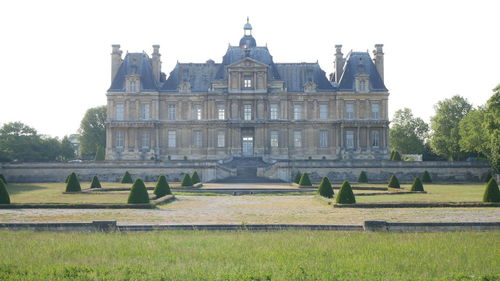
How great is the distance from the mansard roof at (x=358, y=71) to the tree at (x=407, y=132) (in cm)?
2050

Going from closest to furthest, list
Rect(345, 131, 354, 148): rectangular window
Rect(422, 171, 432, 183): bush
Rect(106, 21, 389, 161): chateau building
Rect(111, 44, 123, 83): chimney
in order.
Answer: Rect(422, 171, 432, 183): bush → Rect(106, 21, 389, 161): chateau building → Rect(345, 131, 354, 148): rectangular window → Rect(111, 44, 123, 83): chimney

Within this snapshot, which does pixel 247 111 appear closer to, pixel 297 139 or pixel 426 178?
pixel 297 139

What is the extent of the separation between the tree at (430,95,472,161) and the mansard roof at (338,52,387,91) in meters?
14.5

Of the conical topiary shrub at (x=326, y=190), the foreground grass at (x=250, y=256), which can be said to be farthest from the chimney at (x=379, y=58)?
the foreground grass at (x=250, y=256)

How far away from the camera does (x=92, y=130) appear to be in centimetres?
6359

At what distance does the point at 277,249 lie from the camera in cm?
963

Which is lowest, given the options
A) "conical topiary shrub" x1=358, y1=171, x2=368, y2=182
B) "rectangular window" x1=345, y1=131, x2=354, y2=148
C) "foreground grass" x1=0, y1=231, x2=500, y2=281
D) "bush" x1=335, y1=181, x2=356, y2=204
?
"foreground grass" x1=0, y1=231, x2=500, y2=281

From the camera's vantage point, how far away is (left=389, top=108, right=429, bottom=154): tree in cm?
6525

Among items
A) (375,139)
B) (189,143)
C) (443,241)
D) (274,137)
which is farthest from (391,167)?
(443,241)

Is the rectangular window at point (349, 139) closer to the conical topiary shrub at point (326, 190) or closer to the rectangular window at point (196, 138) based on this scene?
the rectangular window at point (196, 138)

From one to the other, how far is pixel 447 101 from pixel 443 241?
52905 mm

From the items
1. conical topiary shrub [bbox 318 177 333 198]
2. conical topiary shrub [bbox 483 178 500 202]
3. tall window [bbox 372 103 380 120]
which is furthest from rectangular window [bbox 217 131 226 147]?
conical topiary shrub [bbox 483 178 500 202]

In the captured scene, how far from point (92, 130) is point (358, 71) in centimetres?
3299

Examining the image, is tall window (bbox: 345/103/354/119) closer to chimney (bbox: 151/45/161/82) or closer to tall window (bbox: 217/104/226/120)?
tall window (bbox: 217/104/226/120)
